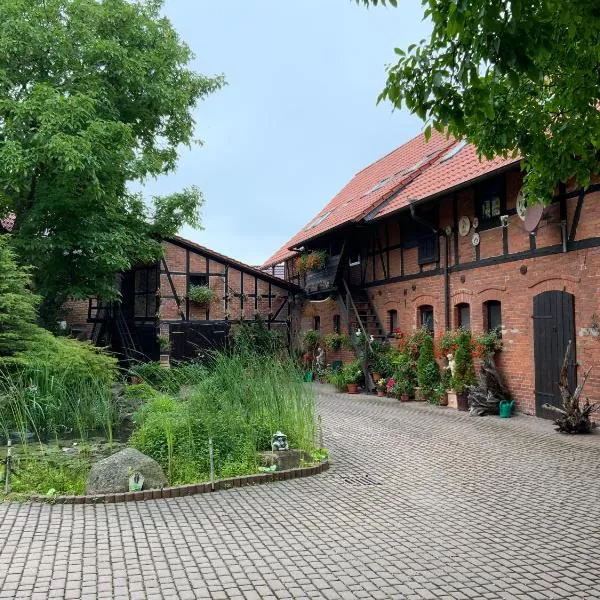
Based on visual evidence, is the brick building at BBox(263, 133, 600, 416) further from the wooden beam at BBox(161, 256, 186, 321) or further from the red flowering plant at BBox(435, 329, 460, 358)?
the wooden beam at BBox(161, 256, 186, 321)

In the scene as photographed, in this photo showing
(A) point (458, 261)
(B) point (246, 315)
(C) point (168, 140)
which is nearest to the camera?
(A) point (458, 261)

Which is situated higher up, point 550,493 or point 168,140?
point 168,140

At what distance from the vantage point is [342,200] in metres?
24.4

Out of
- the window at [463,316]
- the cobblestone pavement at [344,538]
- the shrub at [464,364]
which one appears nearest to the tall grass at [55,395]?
the cobblestone pavement at [344,538]

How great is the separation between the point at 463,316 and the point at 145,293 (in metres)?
12.3

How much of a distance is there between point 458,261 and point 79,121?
8990 mm

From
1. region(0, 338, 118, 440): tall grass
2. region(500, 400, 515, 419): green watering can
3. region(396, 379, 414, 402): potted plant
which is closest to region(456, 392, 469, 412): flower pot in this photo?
region(500, 400, 515, 419): green watering can

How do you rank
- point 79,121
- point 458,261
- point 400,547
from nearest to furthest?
point 400,547, point 79,121, point 458,261

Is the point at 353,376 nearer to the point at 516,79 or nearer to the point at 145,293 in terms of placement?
the point at 145,293

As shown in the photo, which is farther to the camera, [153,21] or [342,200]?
[342,200]

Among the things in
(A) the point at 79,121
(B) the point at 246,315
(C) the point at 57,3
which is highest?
(C) the point at 57,3

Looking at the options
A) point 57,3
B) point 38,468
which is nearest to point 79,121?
point 57,3

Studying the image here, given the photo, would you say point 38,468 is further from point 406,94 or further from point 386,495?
point 406,94

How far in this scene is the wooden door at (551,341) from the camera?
10.6 meters
